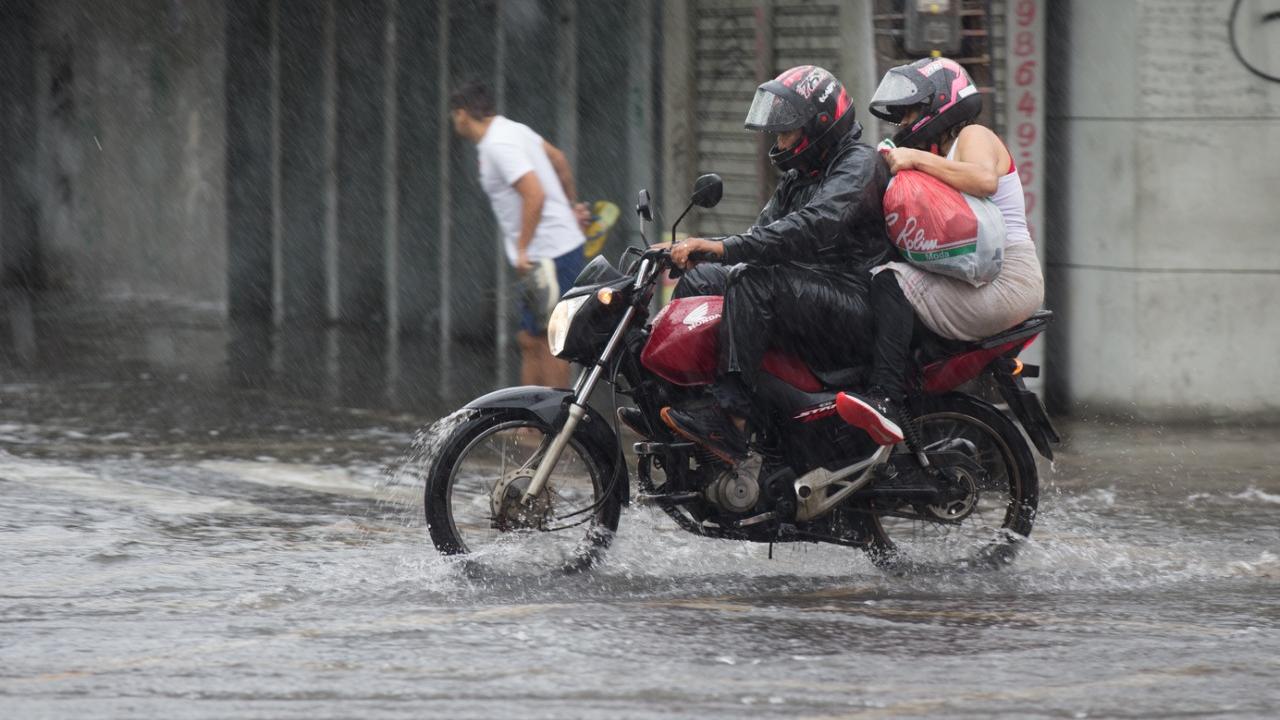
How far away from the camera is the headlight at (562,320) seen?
21.1 feet

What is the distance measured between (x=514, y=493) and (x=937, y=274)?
5.14 feet

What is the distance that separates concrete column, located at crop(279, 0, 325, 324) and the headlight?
9.46 meters

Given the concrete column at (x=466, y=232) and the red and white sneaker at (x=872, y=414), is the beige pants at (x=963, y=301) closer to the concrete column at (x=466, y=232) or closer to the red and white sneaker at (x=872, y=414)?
the red and white sneaker at (x=872, y=414)

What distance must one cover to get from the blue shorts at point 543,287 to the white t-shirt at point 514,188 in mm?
55

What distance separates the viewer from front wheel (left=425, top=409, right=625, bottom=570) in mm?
6527

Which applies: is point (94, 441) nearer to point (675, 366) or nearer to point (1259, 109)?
point (675, 366)

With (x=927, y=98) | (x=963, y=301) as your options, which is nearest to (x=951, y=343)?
(x=963, y=301)

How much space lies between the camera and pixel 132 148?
58.7ft

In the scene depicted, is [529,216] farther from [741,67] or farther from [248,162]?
[248,162]

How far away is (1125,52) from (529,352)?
3501mm

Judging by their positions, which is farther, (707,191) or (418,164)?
(418,164)

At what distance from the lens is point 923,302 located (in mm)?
6562

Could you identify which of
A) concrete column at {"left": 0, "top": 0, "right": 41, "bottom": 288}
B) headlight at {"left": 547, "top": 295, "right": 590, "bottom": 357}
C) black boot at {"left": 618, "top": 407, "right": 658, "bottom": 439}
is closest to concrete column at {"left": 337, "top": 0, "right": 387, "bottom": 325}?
concrete column at {"left": 0, "top": 0, "right": 41, "bottom": 288}

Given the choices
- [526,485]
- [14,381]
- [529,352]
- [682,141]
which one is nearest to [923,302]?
[526,485]
